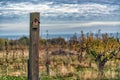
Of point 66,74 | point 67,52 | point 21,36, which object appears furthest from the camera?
point 21,36

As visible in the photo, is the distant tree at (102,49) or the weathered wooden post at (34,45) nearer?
the weathered wooden post at (34,45)

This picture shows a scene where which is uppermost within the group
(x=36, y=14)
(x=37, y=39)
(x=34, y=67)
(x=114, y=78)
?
(x=36, y=14)

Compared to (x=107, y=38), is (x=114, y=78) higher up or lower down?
lower down

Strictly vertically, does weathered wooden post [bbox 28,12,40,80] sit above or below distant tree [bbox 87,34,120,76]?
above

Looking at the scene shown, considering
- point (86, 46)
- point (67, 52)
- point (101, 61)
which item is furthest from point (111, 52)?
point (67, 52)

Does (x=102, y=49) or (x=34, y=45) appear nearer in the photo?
(x=34, y=45)

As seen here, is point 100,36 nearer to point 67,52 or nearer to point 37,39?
point 67,52

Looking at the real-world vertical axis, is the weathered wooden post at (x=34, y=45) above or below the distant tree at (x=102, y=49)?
above

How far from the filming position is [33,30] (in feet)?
36.6

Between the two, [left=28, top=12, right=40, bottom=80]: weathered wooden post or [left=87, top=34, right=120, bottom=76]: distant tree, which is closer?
[left=28, top=12, right=40, bottom=80]: weathered wooden post

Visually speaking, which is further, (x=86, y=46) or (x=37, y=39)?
(x=86, y=46)

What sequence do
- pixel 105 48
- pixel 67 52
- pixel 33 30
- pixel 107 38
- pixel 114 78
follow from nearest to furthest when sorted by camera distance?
pixel 33 30 → pixel 114 78 → pixel 105 48 → pixel 107 38 → pixel 67 52

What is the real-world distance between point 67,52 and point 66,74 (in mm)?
21551

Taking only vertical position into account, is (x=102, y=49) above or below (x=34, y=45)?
below
